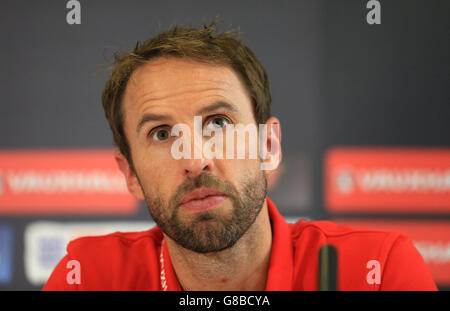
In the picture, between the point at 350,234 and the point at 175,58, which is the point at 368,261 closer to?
the point at 350,234

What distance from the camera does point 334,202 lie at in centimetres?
175

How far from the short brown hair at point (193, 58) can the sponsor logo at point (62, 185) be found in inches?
21.6

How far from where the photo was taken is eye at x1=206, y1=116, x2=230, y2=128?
1.07 metres

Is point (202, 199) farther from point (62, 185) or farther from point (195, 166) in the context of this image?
point (62, 185)

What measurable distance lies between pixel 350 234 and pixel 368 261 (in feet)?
0.33

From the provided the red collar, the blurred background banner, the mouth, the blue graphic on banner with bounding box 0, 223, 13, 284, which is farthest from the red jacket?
the blue graphic on banner with bounding box 0, 223, 13, 284

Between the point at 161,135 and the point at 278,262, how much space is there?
1.41ft

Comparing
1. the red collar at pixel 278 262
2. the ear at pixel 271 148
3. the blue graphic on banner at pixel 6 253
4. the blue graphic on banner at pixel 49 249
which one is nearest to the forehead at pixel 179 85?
the ear at pixel 271 148

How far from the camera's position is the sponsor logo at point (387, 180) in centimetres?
174

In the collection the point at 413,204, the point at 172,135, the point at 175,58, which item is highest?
the point at 175,58

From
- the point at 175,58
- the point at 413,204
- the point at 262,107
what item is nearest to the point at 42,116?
the point at 175,58

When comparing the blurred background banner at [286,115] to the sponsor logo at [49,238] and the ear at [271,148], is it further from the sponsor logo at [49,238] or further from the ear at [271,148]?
the ear at [271,148]

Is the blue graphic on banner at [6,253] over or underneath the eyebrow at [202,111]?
underneath

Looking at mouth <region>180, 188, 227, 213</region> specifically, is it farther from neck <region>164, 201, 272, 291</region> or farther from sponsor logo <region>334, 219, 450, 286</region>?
sponsor logo <region>334, 219, 450, 286</region>
